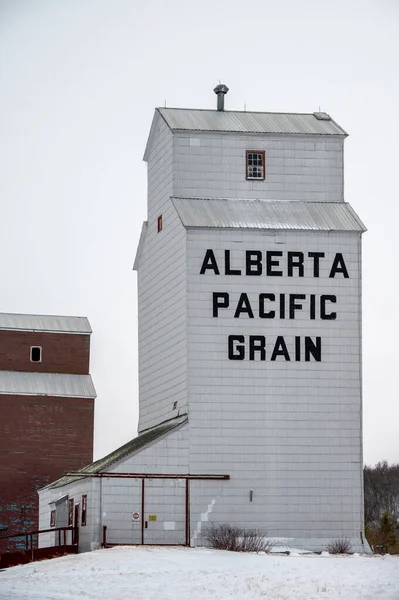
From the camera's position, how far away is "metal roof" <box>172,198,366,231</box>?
5888cm

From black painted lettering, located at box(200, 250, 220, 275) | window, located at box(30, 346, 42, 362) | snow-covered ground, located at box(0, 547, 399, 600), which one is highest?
black painted lettering, located at box(200, 250, 220, 275)

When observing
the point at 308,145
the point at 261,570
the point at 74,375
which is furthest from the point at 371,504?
the point at 261,570

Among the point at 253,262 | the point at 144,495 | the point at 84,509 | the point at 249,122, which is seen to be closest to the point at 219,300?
the point at 253,262

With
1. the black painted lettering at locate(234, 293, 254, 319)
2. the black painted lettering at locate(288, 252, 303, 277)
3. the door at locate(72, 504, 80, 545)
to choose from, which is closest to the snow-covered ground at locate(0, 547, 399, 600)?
the door at locate(72, 504, 80, 545)

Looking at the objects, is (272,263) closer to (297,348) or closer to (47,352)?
(297,348)

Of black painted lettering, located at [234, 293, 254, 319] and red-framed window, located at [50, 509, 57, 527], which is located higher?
black painted lettering, located at [234, 293, 254, 319]

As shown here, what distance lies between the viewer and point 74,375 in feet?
277

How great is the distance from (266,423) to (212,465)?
256 centimetres

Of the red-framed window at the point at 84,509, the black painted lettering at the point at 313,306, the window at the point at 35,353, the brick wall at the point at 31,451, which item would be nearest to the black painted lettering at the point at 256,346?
the black painted lettering at the point at 313,306

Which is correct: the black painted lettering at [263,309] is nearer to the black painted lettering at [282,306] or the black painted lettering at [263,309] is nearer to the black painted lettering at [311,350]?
the black painted lettering at [282,306]

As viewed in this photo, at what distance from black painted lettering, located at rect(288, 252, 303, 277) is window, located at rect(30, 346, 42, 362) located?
29.1 metres

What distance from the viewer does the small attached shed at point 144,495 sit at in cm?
5547

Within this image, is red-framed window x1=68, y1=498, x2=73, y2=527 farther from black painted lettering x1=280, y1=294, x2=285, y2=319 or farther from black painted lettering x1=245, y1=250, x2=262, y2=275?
black painted lettering x1=245, y1=250, x2=262, y2=275

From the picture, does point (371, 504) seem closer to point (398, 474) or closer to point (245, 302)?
point (398, 474)
